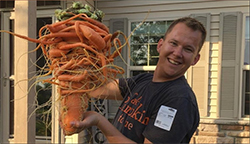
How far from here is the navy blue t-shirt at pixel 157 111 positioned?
34.7 inches

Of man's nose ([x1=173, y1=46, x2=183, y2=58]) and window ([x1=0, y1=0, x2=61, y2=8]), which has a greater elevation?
window ([x1=0, y1=0, x2=61, y2=8])

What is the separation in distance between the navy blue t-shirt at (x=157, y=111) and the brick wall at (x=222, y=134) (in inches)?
112

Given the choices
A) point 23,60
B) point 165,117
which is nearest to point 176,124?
point 165,117

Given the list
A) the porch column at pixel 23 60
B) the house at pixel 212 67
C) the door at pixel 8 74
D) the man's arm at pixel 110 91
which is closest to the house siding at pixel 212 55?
the house at pixel 212 67

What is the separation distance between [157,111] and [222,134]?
3.08m

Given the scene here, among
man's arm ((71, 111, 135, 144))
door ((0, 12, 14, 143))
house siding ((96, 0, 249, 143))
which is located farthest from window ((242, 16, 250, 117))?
door ((0, 12, 14, 143))

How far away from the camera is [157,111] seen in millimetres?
950

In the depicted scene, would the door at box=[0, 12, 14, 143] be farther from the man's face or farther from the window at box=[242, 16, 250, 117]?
the window at box=[242, 16, 250, 117]

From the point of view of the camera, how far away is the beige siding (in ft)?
11.1

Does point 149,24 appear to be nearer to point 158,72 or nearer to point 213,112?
point 213,112

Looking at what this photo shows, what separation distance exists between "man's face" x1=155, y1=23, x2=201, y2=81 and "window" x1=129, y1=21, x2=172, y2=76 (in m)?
2.66

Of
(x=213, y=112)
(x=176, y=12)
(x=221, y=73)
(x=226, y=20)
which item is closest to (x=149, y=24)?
(x=176, y=12)

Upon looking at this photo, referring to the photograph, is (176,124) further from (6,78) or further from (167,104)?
(6,78)

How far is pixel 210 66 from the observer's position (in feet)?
11.5
